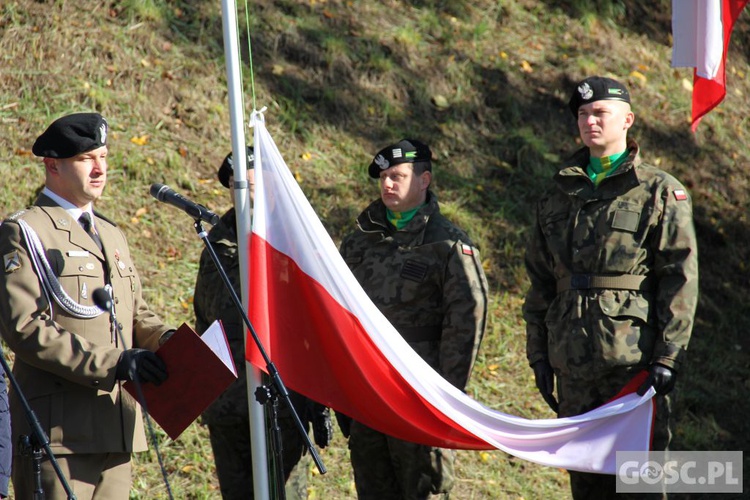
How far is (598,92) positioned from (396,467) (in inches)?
87.0

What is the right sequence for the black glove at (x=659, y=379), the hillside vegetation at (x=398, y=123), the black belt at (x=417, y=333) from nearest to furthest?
the black glove at (x=659, y=379)
the black belt at (x=417, y=333)
the hillside vegetation at (x=398, y=123)

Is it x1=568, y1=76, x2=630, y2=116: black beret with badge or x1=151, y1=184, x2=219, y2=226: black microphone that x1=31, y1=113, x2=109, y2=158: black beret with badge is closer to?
x1=151, y1=184, x2=219, y2=226: black microphone

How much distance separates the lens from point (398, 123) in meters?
9.85

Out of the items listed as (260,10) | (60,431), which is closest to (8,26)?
(260,10)

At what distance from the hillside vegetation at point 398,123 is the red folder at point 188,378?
2490 mm

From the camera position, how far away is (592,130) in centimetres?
498

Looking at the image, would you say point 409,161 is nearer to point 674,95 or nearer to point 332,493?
point 332,493

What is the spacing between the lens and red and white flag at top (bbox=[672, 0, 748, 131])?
5402mm

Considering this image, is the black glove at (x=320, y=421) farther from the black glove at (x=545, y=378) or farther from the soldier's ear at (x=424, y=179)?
the soldier's ear at (x=424, y=179)

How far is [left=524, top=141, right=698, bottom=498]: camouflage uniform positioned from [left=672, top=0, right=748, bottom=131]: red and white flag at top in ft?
2.36

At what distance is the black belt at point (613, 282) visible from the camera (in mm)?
4910
